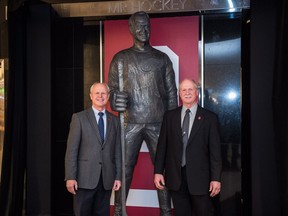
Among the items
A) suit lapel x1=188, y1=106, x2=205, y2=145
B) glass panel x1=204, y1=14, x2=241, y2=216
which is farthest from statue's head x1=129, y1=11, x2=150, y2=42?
suit lapel x1=188, y1=106, x2=205, y2=145

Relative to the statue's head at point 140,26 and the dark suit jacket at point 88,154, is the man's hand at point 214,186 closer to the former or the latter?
the dark suit jacket at point 88,154

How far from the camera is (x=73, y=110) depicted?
4363 mm

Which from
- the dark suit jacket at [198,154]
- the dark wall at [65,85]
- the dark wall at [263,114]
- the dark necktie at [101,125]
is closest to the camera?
the dark suit jacket at [198,154]

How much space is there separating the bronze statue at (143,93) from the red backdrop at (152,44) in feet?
1.50

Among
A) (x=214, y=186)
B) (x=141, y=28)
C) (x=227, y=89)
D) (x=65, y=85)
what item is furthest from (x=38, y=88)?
(x=214, y=186)

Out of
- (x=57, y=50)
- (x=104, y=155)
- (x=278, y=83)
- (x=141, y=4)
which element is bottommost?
(x=104, y=155)

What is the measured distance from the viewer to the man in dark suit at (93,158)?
2.77 m

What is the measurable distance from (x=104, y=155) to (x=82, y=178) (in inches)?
9.9

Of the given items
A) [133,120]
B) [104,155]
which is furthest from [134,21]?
[104,155]

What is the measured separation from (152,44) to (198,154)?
186cm

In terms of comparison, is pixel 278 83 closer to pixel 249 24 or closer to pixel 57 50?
pixel 249 24

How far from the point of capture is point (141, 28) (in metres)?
3.58

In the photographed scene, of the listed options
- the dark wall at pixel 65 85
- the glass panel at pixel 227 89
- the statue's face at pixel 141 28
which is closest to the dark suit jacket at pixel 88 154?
the statue's face at pixel 141 28

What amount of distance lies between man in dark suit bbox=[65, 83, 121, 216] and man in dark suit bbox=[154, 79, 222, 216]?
0.43 metres
